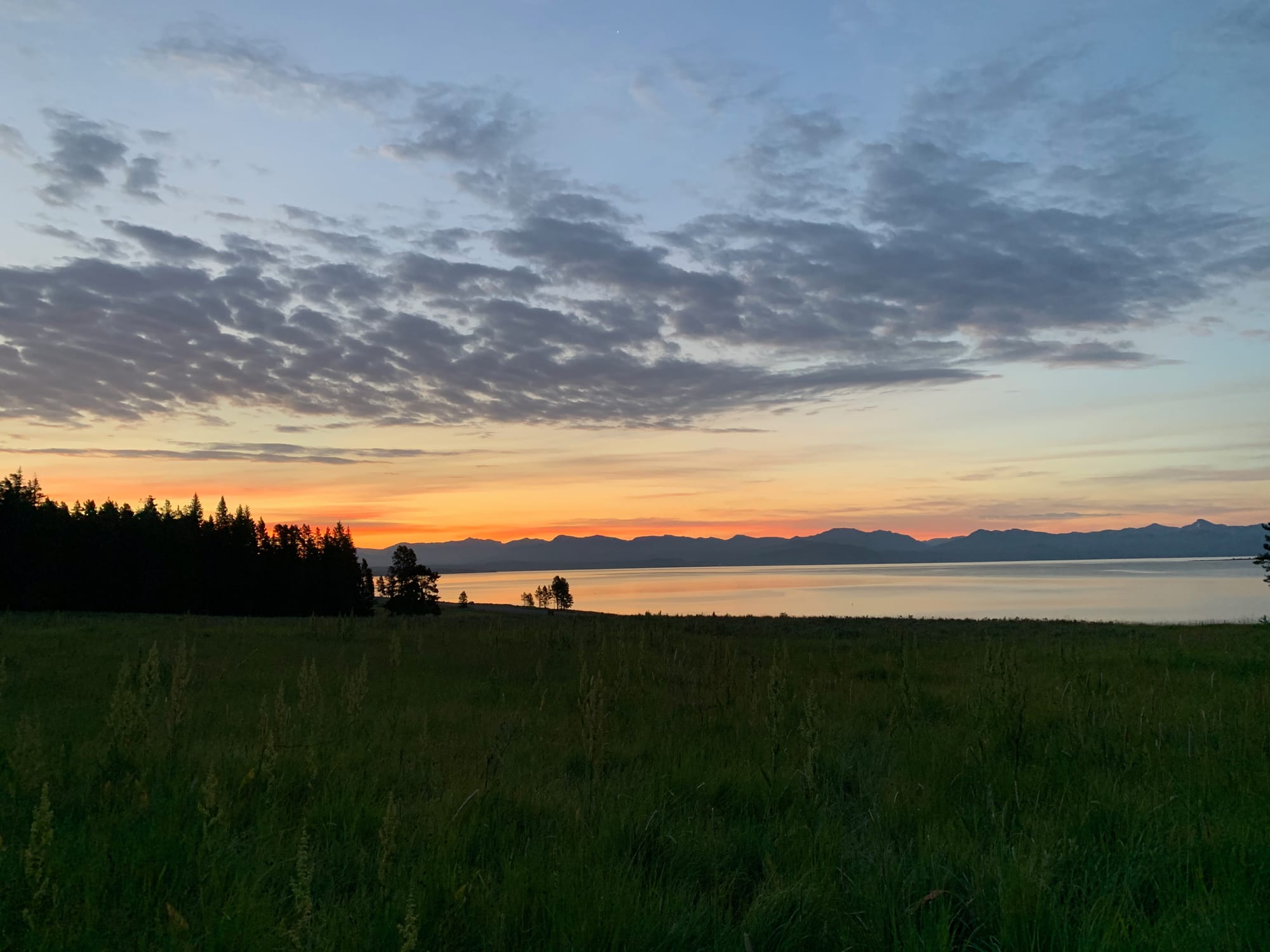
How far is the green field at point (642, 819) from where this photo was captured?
2742mm

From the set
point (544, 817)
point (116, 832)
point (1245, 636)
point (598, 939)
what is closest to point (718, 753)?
point (544, 817)

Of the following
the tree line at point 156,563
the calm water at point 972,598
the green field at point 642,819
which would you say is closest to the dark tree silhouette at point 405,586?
the tree line at point 156,563

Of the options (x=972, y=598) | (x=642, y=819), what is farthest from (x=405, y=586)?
(x=972, y=598)

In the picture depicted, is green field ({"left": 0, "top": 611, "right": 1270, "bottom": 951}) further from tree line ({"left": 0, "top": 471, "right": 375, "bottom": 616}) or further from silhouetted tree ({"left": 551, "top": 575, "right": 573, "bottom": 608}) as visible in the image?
silhouetted tree ({"left": 551, "top": 575, "right": 573, "bottom": 608})

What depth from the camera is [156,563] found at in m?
54.1

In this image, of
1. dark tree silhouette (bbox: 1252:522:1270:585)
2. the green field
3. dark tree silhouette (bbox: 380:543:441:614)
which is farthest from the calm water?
the green field

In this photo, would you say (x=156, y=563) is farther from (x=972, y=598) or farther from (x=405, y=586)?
(x=972, y=598)

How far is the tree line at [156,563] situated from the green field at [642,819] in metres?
50.3

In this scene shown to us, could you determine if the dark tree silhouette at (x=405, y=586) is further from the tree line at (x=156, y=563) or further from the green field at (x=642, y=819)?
the green field at (x=642, y=819)

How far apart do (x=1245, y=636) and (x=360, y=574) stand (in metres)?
68.5

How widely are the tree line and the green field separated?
50280 millimetres

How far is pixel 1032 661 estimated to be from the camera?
11.4 m

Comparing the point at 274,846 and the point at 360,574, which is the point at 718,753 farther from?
the point at 360,574

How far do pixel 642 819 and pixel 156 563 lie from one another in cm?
6246
